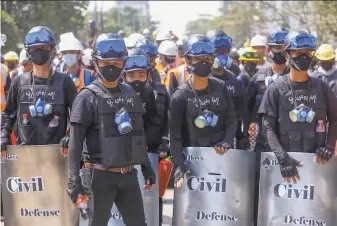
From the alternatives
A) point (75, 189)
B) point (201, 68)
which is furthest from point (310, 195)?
point (75, 189)

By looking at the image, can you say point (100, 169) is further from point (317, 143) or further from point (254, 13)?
point (254, 13)

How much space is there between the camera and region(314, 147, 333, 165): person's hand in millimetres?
5480

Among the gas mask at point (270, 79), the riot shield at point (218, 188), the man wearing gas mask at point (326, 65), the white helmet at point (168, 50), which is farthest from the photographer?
the white helmet at point (168, 50)

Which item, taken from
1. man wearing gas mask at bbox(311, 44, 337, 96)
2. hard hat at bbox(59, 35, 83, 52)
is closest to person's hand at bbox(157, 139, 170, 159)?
hard hat at bbox(59, 35, 83, 52)

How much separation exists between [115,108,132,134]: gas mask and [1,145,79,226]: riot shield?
1085 millimetres

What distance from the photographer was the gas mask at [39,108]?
5.98 m

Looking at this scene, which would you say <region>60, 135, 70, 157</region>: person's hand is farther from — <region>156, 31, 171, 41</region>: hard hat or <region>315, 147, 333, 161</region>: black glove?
<region>156, 31, 171, 41</region>: hard hat

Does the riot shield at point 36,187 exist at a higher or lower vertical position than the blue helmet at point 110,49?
lower

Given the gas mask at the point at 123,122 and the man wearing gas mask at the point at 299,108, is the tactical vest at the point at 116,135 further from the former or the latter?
the man wearing gas mask at the point at 299,108

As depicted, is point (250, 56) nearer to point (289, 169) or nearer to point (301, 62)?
point (301, 62)

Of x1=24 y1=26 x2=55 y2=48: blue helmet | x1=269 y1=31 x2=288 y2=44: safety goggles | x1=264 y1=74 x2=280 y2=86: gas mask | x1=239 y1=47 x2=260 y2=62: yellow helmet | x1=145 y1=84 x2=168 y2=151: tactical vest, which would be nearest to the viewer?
x1=24 y1=26 x2=55 y2=48: blue helmet

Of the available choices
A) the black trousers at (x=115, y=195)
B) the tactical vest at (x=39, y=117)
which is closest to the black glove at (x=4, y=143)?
the tactical vest at (x=39, y=117)

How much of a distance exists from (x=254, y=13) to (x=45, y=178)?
1370 inches

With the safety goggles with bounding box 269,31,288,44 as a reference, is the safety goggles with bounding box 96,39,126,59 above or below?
above
